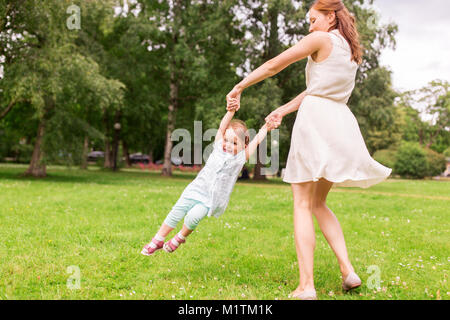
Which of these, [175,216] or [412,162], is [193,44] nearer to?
[175,216]

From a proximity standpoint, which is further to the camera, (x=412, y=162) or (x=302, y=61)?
(x=412, y=162)

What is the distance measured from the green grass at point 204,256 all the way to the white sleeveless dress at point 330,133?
120 cm

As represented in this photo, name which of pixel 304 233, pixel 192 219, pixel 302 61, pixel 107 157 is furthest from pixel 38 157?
pixel 304 233

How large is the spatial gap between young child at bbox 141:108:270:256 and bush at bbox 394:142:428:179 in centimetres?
4147

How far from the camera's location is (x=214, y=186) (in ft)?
13.6

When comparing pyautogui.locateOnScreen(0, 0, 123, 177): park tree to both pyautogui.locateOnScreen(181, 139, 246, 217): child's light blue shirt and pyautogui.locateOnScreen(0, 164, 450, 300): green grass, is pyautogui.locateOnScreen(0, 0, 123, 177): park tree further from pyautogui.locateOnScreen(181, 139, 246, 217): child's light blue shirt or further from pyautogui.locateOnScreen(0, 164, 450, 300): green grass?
pyautogui.locateOnScreen(181, 139, 246, 217): child's light blue shirt

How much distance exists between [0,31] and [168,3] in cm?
1200

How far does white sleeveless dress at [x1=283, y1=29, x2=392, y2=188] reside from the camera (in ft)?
11.9

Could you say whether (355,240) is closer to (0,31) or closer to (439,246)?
(439,246)

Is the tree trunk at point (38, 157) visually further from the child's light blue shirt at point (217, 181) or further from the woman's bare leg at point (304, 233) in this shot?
the woman's bare leg at point (304, 233)

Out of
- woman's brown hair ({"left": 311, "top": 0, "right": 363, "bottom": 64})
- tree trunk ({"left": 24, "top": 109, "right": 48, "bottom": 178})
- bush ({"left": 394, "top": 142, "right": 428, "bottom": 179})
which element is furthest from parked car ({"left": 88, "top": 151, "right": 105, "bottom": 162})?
woman's brown hair ({"left": 311, "top": 0, "right": 363, "bottom": 64})

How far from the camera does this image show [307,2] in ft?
78.9

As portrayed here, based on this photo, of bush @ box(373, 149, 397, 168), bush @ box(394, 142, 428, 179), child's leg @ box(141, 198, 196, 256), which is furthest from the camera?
bush @ box(373, 149, 397, 168)

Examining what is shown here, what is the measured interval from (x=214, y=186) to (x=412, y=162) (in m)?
41.7
